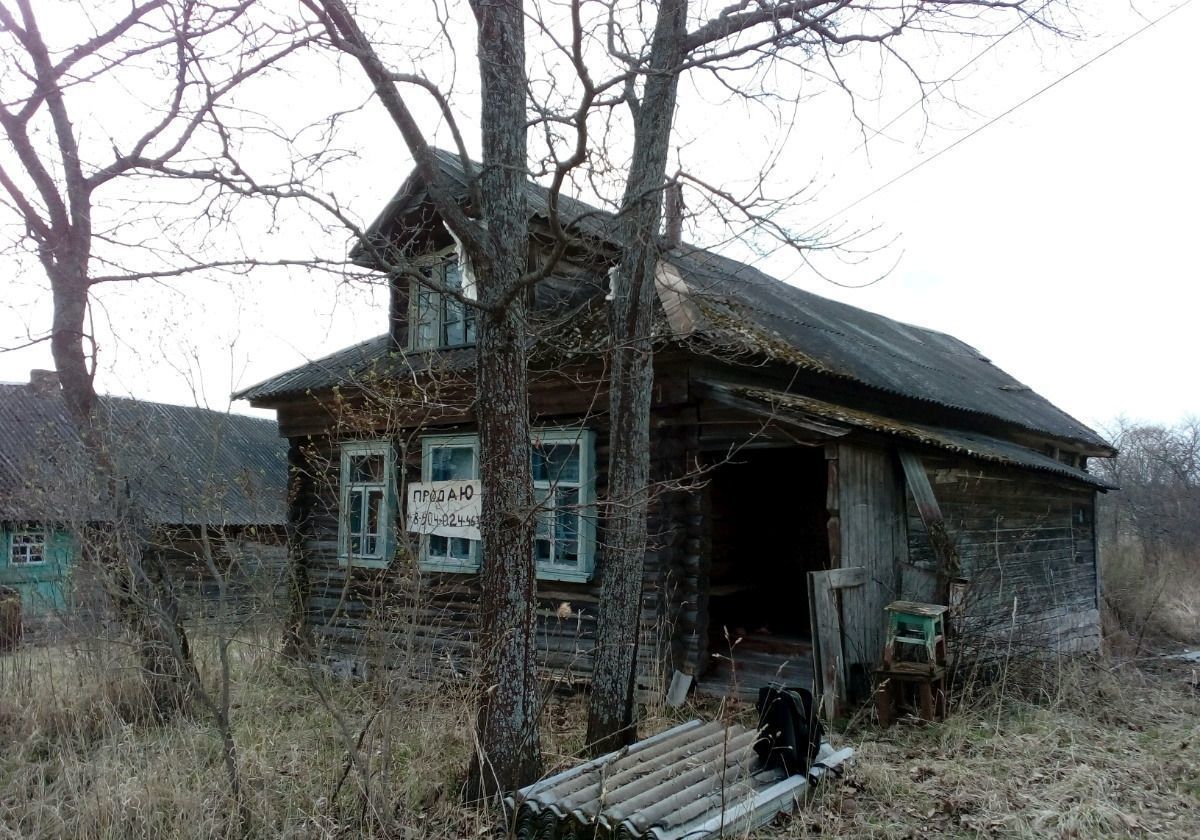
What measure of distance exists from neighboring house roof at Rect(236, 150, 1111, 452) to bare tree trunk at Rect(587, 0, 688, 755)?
0.40 metres

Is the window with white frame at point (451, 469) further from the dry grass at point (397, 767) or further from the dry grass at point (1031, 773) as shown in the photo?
the dry grass at point (1031, 773)

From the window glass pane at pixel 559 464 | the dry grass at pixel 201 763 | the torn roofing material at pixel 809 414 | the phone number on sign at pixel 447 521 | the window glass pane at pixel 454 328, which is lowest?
the dry grass at pixel 201 763

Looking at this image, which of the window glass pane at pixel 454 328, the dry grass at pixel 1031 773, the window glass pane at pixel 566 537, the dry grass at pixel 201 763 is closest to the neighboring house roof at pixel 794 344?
the window glass pane at pixel 454 328

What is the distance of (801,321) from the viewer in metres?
11.7

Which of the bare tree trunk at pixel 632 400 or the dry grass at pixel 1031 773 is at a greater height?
the bare tree trunk at pixel 632 400

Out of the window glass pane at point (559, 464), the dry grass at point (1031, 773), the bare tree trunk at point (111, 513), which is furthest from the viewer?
the window glass pane at point (559, 464)

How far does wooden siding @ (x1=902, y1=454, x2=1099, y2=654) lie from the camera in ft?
28.2

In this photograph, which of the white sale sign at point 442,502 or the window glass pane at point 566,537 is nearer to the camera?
the white sale sign at point 442,502

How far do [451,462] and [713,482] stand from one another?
3.24 metres

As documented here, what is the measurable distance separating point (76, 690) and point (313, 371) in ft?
20.4

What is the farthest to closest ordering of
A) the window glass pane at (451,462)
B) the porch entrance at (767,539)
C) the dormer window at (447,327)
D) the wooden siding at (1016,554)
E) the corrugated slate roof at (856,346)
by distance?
the porch entrance at (767,539), the dormer window at (447,327), the window glass pane at (451,462), the corrugated slate roof at (856,346), the wooden siding at (1016,554)

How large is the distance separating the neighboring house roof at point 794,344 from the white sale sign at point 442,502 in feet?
3.66

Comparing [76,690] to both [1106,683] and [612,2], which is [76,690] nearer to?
[612,2]

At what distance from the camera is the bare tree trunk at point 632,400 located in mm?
6184
